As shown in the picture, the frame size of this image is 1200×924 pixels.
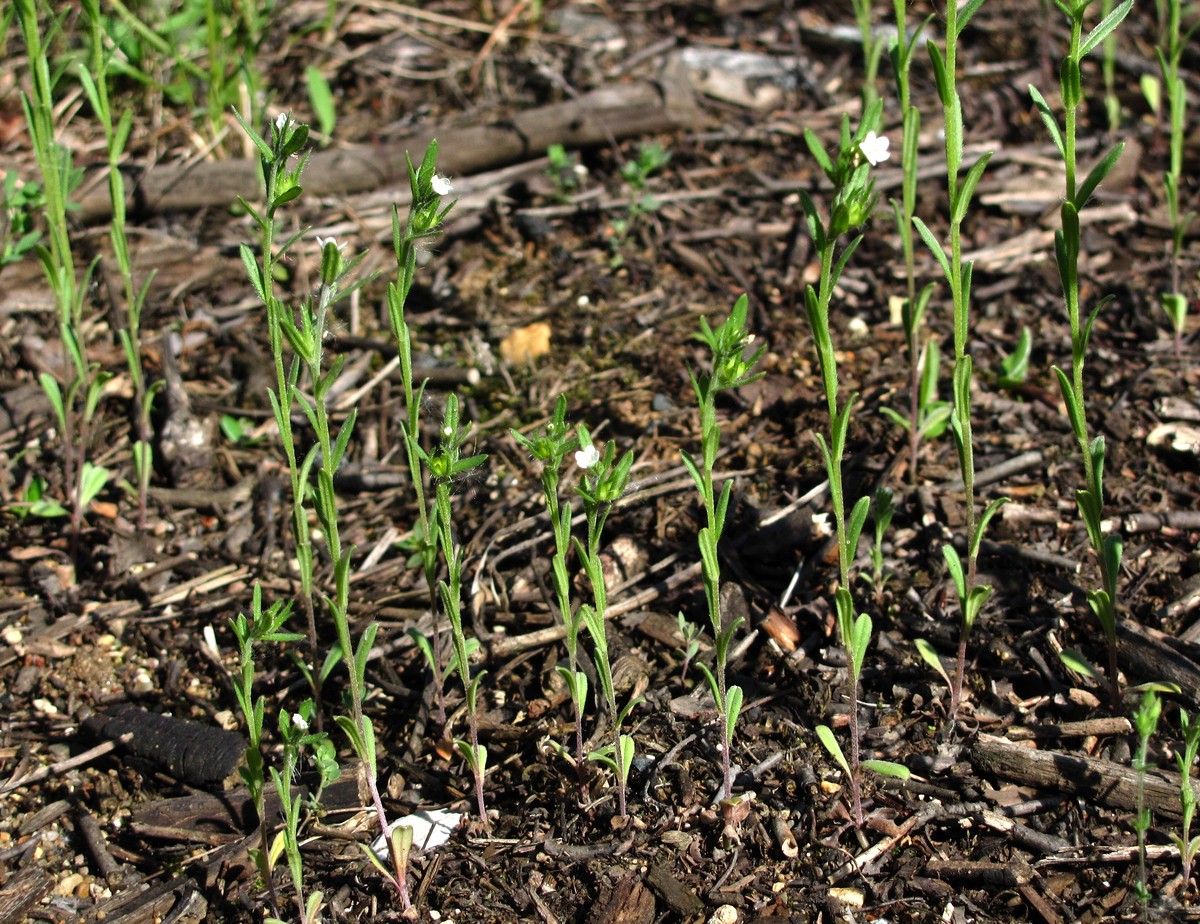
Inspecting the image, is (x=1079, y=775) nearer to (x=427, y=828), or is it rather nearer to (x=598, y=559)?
(x=598, y=559)

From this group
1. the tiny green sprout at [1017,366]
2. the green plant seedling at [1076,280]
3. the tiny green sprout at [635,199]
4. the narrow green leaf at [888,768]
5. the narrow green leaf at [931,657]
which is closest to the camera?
the green plant seedling at [1076,280]

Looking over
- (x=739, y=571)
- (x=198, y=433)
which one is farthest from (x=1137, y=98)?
(x=198, y=433)

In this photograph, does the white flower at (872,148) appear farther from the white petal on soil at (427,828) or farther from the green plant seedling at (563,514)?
the white petal on soil at (427,828)

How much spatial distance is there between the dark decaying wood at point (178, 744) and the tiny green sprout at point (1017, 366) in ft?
8.30

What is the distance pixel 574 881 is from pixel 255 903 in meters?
0.71

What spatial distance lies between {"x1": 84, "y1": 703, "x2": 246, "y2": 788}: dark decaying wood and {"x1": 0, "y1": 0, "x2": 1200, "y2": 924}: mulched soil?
0.07 feet

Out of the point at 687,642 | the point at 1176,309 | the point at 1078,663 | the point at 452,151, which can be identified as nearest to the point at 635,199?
the point at 452,151

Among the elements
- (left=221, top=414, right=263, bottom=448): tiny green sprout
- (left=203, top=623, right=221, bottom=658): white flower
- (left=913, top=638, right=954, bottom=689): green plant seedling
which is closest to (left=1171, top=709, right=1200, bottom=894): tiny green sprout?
(left=913, top=638, right=954, bottom=689): green plant seedling

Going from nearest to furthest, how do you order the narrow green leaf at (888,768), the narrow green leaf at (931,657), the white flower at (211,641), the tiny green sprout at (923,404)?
the narrow green leaf at (888,768)
the narrow green leaf at (931,657)
the white flower at (211,641)
the tiny green sprout at (923,404)

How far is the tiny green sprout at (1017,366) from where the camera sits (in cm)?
365

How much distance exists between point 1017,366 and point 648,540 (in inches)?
53.2

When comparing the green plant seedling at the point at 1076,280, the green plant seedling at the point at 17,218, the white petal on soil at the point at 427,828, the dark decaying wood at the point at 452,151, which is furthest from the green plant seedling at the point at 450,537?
the dark decaying wood at the point at 452,151

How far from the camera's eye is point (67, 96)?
5016 millimetres

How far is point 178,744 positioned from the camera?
284 centimetres
